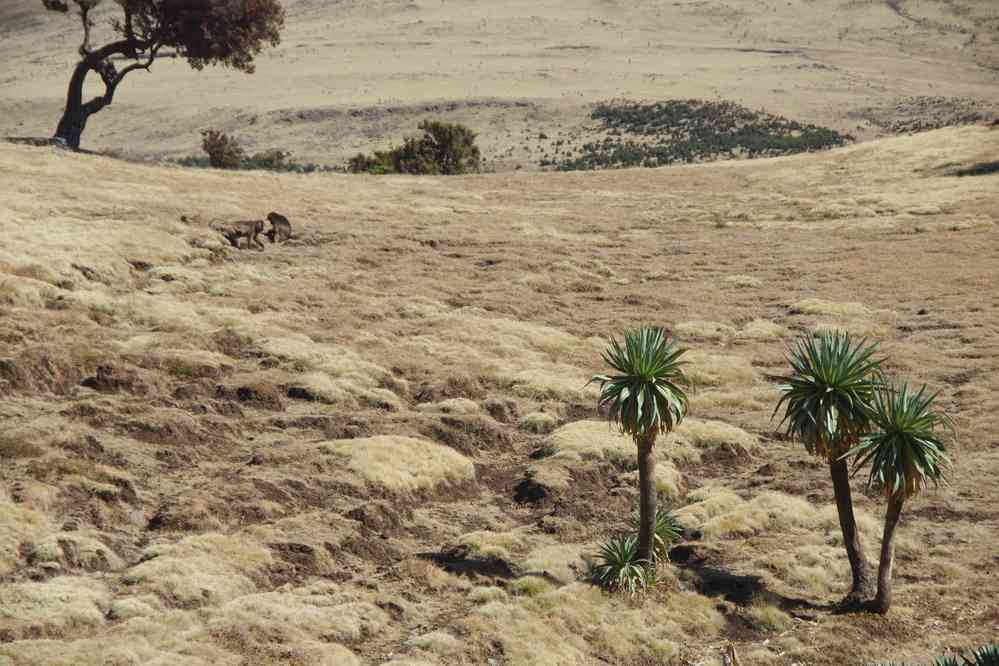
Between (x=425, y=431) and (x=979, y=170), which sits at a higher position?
(x=979, y=170)

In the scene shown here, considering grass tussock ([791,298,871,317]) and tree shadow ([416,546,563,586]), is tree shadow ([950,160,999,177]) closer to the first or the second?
grass tussock ([791,298,871,317])

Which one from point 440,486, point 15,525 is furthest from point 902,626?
point 15,525

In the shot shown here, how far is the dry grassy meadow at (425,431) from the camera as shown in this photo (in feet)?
78.5

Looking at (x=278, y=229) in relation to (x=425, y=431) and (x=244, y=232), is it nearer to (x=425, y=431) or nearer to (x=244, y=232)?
(x=244, y=232)

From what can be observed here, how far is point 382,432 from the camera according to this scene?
1379 inches

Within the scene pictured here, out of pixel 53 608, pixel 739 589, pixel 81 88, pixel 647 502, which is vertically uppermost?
pixel 81 88

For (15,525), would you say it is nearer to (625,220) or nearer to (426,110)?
(625,220)

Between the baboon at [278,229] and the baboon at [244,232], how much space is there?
1.28 meters

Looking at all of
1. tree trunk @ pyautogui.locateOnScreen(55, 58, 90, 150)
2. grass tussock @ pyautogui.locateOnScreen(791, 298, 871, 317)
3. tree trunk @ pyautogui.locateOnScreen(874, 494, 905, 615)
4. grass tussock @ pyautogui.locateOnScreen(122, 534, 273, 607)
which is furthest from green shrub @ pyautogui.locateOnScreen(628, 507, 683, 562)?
tree trunk @ pyautogui.locateOnScreen(55, 58, 90, 150)

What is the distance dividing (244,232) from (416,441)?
91.3 feet

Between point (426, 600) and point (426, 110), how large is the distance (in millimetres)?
142323

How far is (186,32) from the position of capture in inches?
2913

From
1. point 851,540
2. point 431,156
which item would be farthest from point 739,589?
point 431,156

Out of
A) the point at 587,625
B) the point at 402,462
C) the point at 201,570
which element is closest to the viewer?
the point at 587,625
